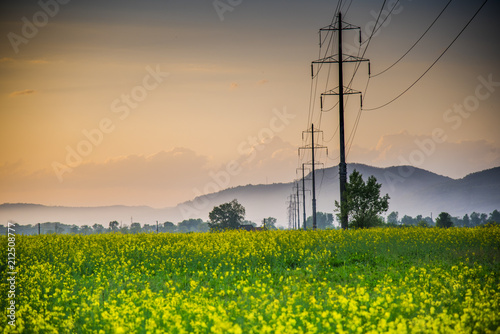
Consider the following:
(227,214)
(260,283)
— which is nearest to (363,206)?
(260,283)

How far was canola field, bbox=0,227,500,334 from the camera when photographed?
28.1ft

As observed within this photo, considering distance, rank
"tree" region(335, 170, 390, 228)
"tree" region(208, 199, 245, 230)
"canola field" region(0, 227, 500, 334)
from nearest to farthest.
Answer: "canola field" region(0, 227, 500, 334) < "tree" region(335, 170, 390, 228) < "tree" region(208, 199, 245, 230)

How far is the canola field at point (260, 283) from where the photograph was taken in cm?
857

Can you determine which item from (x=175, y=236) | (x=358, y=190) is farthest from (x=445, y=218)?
(x=175, y=236)

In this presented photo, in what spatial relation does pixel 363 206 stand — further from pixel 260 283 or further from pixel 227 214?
pixel 227 214

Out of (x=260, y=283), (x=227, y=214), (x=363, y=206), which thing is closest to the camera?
(x=260, y=283)

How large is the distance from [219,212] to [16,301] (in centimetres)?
10110

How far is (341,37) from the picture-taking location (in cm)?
2838

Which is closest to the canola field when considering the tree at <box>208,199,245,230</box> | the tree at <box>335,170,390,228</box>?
the tree at <box>335,170,390,228</box>

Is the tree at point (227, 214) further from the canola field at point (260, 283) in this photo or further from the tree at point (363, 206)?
the canola field at point (260, 283)

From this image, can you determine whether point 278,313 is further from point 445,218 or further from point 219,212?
point 219,212

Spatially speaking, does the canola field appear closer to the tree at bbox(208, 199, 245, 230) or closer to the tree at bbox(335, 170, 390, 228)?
the tree at bbox(335, 170, 390, 228)

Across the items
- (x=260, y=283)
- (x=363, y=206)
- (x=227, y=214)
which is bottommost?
(x=260, y=283)

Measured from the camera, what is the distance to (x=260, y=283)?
12758mm
